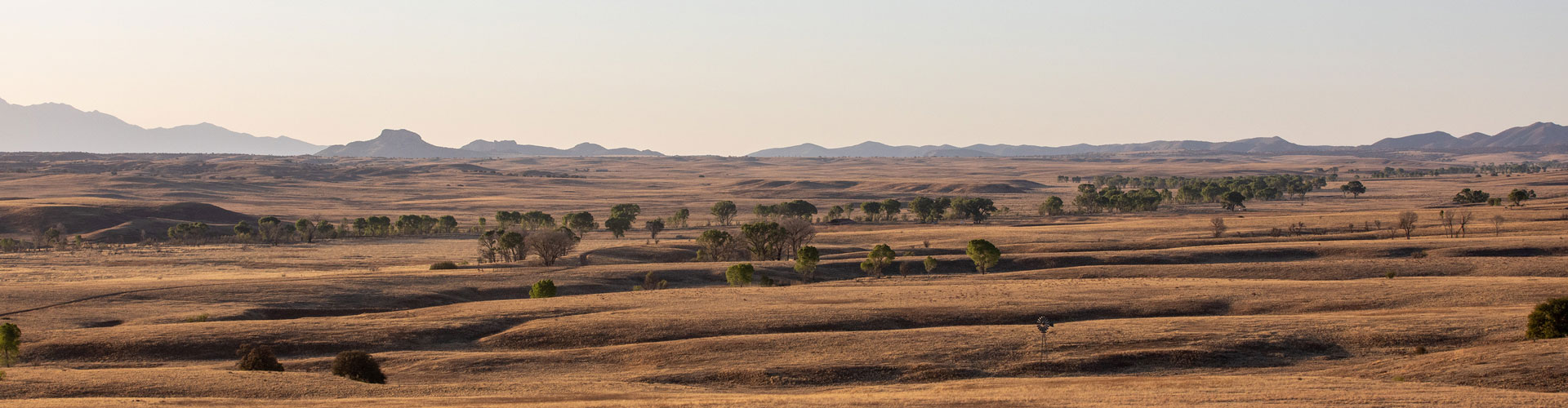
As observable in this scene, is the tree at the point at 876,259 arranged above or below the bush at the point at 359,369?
below

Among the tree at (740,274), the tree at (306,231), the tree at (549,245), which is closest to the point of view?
the tree at (740,274)

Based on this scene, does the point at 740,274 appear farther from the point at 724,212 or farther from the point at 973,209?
the point at 724,212

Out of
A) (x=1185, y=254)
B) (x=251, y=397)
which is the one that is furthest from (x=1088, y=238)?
(x=251, y=397)

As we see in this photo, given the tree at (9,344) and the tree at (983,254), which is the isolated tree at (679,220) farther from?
the tree at (9,344)

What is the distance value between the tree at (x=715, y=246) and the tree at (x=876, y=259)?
16.1 meters

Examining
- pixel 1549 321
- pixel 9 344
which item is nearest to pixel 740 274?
pixel 9 344

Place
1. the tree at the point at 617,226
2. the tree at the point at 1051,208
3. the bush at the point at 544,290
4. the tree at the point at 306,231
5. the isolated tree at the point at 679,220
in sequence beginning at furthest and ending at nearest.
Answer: the tree at the point at 1051,208, the isolated tree at the point at 679,220, the tree at the point at 617,226, the tree at the point at 306,231, the bush at the point at 544,290

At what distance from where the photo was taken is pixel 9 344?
139 ft

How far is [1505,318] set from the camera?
4444 centimetres

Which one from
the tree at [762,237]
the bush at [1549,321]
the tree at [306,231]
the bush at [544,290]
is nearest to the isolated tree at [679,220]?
the tree at [306,231]

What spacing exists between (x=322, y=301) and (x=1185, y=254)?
59.2m

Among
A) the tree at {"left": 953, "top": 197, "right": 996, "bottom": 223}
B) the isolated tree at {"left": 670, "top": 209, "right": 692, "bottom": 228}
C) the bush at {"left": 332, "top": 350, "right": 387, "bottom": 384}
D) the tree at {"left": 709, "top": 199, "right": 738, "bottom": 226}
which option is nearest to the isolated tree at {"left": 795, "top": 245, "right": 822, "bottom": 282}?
the bush at {"left": 332, "top": 350, "right": 387, "bottom": 384}

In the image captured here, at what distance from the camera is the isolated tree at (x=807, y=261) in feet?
251

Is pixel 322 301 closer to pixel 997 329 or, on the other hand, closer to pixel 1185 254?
pixel 997 329
